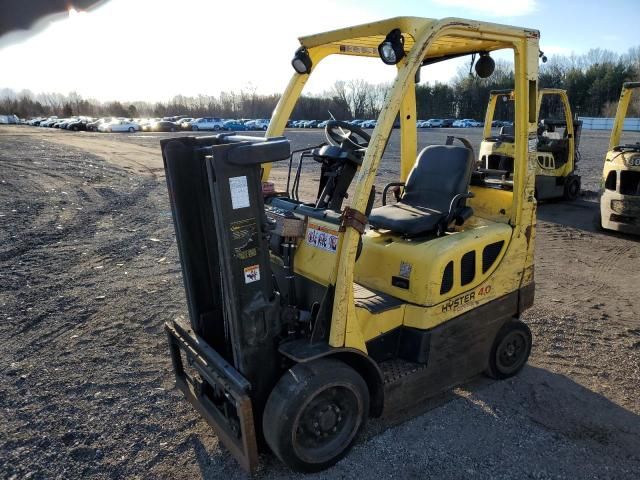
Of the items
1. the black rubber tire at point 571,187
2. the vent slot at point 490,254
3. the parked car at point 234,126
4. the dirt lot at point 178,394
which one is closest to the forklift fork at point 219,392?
the dirt lot at point 178,394

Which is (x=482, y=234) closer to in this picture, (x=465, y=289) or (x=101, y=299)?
(x=465, y=289)

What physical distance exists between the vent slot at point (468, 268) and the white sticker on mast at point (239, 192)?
167 cm

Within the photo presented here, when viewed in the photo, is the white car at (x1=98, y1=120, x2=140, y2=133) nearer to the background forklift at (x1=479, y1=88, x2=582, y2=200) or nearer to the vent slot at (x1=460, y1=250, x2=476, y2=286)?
the background forklift at (x1=479, y1=88, x2=582, y2=200)

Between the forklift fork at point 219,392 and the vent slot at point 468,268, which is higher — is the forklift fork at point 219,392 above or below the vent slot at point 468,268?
below

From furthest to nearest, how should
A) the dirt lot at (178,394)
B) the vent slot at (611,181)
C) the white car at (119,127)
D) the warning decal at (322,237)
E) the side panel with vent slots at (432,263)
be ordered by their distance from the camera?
the white car at (119,127), the vent slot at (611,181), the side panel with vent slots at (432,263), the dirt lot at (178,394), the warning decal at (322,237)

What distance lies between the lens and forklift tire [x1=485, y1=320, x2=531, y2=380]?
12.7 feet

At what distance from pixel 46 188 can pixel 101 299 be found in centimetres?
852

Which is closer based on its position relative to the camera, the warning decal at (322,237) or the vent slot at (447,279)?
the warning decal at (322,237)

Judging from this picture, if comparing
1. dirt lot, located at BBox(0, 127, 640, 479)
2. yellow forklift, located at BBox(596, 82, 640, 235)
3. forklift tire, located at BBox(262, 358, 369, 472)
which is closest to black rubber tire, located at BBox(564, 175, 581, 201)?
yellow forklift, located at BBox(596, 82, 640, 235)

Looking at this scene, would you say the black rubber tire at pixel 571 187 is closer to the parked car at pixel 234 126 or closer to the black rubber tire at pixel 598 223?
the black rubber tire at pixel 598 223

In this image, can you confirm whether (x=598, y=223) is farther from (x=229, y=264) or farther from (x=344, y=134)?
(x=229, y=264)

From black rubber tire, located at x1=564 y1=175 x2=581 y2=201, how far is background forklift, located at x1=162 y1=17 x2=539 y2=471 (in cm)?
913

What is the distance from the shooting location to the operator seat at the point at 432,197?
11.8ft

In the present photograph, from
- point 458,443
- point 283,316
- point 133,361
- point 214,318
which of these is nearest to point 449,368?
point 458,443
